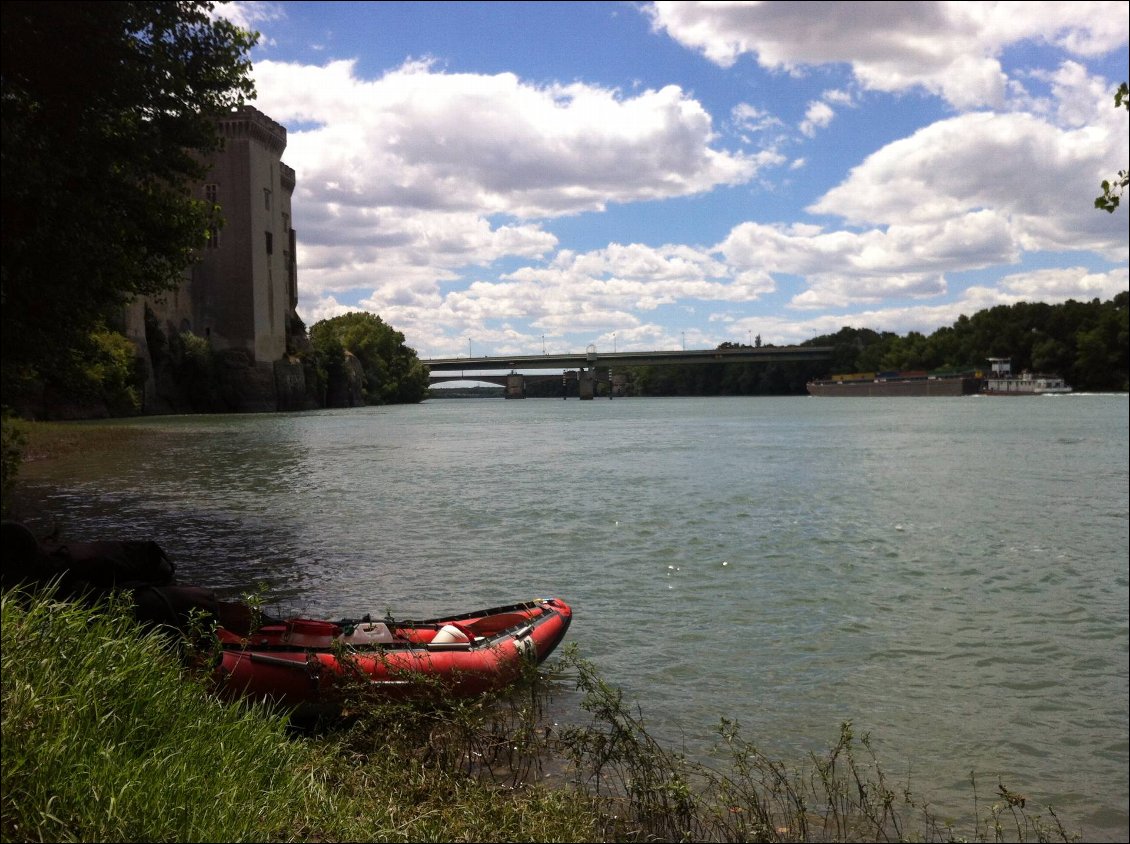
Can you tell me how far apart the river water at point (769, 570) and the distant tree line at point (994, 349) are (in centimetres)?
9545

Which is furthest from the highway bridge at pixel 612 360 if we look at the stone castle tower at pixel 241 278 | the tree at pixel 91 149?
the tree at pixel 91 149

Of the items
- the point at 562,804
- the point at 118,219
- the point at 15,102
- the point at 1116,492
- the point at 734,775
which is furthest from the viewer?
the point at 1116,492

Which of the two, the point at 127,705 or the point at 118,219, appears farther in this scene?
the point at 118,219

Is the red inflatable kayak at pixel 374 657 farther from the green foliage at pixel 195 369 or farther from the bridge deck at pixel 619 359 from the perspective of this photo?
the bridge deck at pixel 619 359

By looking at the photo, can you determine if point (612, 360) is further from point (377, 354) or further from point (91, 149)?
point (91, 149)

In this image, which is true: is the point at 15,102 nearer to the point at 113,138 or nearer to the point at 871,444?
the point at 113,138

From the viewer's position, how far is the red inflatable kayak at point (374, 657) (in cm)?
684

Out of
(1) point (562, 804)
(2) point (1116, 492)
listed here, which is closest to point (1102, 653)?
(1) point (562, 804)

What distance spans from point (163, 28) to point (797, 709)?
12570 mm

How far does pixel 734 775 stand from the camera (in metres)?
6.65

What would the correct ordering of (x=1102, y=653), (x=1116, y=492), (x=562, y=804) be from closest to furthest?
(x=562, y=804) → (x=1102, y=653) → (x=1116, y=492)

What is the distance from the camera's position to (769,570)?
1505 centimetres

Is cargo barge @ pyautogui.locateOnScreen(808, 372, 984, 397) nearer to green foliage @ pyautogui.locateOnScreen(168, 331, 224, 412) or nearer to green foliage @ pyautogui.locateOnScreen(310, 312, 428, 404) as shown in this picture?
green foliage @ pyautogui.locateOnScreen(310, 312, 428, 404)

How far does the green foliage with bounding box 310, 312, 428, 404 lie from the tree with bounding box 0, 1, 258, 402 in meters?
99.4
